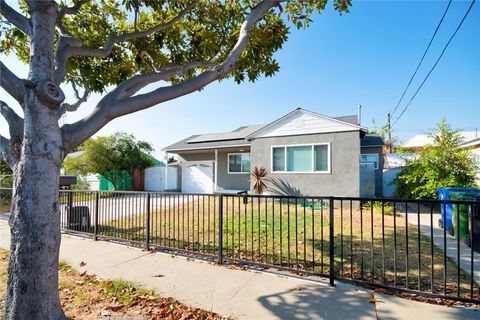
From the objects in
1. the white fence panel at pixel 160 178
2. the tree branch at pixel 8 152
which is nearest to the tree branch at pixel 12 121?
the tree branch at pixel 8 152

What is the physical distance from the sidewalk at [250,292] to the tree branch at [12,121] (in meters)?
2.54

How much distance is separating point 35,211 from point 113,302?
5.27 feet

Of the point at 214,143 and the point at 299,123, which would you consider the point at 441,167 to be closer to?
the point at 299,123

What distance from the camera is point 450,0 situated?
625 cm

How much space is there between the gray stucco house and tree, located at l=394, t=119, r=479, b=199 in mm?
2080

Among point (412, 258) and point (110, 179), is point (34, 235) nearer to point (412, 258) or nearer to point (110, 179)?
point (412, 258)

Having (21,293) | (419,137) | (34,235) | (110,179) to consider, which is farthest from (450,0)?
(419,137)

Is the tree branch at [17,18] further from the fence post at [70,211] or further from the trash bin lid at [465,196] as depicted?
the trash bin lid at [465,196]

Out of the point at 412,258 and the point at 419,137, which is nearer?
the point at 412,258

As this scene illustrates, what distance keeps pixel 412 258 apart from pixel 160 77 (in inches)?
220

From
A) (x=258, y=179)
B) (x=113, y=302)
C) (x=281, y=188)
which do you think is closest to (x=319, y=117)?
(x=281, y=188)

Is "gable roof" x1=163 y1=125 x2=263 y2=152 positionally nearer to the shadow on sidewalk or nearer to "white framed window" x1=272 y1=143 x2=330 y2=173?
"white framed window" x1=272 y1=143 x2=330 y2=173

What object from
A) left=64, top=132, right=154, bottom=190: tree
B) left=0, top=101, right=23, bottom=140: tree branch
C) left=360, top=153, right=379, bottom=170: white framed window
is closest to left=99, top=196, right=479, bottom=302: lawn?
left=0, top=101, right=23, bottom=140: tree branch

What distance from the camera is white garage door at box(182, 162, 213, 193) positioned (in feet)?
52.3
